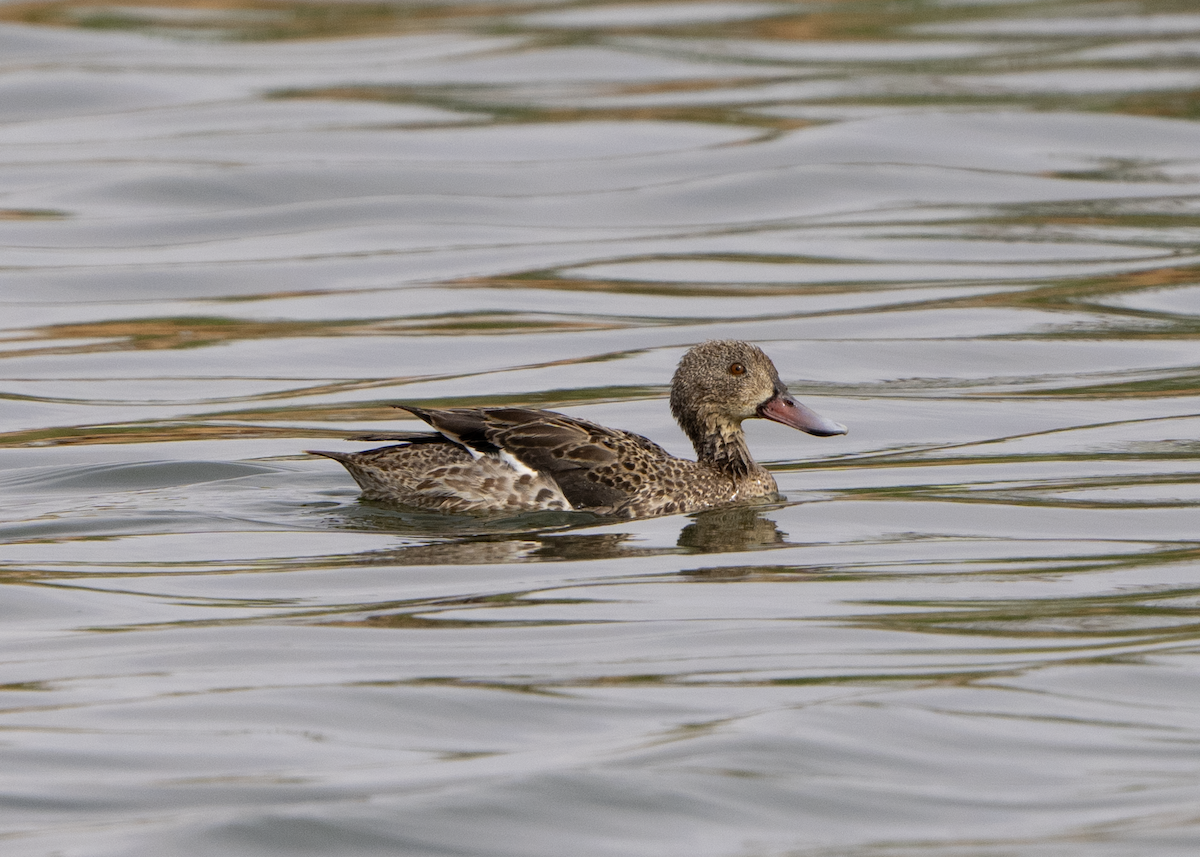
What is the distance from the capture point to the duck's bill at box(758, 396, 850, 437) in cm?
1016

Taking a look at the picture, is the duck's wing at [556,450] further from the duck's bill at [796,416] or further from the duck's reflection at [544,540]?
the duck's bill at [796,416]

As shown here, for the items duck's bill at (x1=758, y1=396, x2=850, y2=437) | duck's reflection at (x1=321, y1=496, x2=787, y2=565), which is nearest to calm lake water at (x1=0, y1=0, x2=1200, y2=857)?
duck's reflection at (x1=321, y1=496, x2=787, y2=565)

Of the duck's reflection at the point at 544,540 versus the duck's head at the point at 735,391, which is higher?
the duck's head at the point at 735,391

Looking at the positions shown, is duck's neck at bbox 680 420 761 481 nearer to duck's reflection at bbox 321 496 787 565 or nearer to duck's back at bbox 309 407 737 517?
duck's reflection at bbox 321 496 787 565

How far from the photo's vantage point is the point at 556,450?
9.73 metres

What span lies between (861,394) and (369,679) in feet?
21.2

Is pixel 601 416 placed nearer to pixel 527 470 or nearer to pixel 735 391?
pixel 735 391

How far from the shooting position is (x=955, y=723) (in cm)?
627

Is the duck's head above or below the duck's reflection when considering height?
above

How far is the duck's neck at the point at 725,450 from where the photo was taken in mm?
10195

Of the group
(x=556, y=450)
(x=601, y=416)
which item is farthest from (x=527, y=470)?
(x=601, y=416)

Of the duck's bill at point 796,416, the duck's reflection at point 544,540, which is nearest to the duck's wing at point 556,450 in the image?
the duck's reflection at point 544,540

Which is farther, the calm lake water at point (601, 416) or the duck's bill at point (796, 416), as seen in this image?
the duck's bill at point (796, 416)

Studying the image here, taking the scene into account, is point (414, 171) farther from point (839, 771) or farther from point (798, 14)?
point (839, 771)
